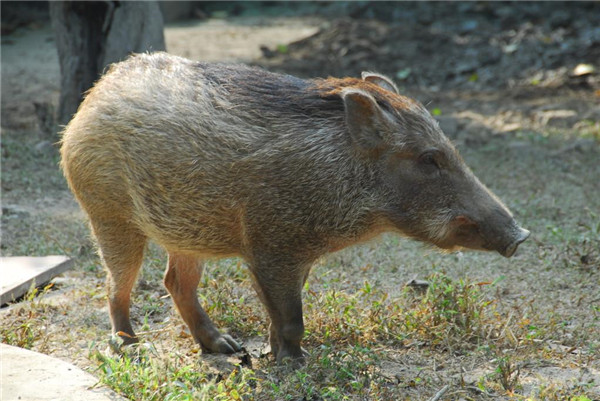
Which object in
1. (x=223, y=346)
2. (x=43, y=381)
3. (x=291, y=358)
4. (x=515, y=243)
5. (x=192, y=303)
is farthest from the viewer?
(x=192, y=303)

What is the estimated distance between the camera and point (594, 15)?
39.8 ft

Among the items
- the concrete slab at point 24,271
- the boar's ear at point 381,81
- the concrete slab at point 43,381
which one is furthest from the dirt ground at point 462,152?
the boar's ear at point 381,81

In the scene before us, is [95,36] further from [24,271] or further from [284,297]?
[284,297]

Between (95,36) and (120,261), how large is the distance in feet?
12.9

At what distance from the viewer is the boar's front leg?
4113mm

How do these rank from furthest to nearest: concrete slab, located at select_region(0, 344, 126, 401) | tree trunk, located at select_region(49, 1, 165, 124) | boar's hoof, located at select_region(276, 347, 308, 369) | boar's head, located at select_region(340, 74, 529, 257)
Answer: tree trunk, located at select_region(49, 1, 165, 124)
boar's hoof, located at select_region(276, 347, 308, 369)
boar's head, located at select_region(340, 74, 529, 257)
concrete slab, located at select_region(0, 344, 126, 401)

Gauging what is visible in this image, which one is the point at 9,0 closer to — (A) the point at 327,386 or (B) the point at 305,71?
(B) the point at 305,71

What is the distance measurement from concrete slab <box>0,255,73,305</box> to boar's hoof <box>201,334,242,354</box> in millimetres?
1183

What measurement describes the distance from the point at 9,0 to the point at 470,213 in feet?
34.2

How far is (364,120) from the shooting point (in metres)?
4.08

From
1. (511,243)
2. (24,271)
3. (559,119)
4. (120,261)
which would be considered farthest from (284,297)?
(559,119)

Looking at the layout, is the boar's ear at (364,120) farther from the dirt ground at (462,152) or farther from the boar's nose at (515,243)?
the boar's nose at (515,243)

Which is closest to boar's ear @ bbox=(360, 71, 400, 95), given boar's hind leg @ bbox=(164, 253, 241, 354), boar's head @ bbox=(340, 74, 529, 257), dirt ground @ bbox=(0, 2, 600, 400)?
boar's head @ bbox=(340, 74, 529, 257)

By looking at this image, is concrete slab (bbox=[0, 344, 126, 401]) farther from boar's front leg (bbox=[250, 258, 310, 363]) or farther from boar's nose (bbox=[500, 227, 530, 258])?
boar's nose (bbox=[500, 227, 530, 258])
